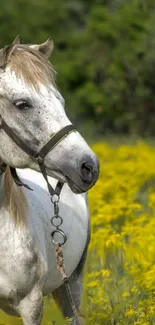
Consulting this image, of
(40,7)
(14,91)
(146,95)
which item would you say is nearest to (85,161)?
(14,91)

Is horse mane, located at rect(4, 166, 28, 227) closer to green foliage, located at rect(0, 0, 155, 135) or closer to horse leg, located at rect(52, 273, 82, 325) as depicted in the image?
horse leg, located at rect(52, 273, 82, 325)

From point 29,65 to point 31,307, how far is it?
4.19ft

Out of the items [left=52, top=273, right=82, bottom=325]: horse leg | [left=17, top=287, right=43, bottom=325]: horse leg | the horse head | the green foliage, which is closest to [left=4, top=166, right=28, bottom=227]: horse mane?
the horse head

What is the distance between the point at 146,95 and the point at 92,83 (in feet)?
28.2

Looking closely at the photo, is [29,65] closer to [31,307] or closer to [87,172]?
[87,172]

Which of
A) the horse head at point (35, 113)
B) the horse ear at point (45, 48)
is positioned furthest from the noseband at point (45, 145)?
the horse ear at point (45, 48)

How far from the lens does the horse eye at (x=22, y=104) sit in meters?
4.54

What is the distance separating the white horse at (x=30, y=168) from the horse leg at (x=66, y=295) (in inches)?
27.7

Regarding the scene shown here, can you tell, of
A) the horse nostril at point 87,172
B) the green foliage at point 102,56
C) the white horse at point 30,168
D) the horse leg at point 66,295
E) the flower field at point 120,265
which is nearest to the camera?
the horse nostril at point 87,172

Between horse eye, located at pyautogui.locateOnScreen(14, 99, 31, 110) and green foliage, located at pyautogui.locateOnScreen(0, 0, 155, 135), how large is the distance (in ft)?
81.2

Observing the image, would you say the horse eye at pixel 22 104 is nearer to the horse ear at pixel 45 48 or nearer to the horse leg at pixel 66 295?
the horse ear at pixel 45 48

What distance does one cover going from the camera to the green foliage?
3712 cm

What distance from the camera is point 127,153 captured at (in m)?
17.8

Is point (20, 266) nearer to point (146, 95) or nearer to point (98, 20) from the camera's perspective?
point (146, 95)
